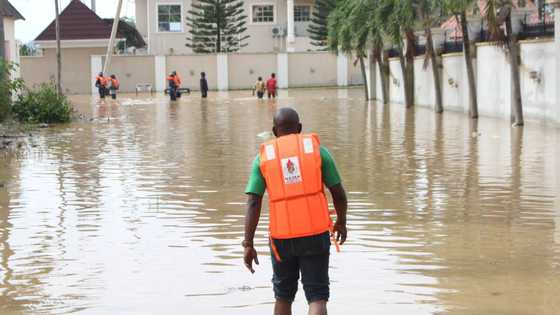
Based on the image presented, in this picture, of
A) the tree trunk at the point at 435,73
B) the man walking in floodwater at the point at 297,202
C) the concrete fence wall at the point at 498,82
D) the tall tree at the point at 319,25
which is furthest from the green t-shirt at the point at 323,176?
the tall tree at the point at 319,25

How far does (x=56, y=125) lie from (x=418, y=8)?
12533 mm

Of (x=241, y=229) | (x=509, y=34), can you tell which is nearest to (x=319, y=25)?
(x=509, y=34)

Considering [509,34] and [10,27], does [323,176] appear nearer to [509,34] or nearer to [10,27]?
[509,34]

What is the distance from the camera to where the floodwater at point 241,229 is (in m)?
7.54

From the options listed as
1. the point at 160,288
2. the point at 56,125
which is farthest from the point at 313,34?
the point at 160,288

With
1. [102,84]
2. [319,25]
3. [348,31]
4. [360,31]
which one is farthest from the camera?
[319,25]

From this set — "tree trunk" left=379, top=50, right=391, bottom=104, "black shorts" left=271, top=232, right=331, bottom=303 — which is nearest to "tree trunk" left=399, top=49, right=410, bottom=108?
"tree trunk" left=379, top=50, right=391, bottom=104

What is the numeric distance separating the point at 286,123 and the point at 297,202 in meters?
0.47

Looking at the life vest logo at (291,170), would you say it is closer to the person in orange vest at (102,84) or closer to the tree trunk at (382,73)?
the tree trunk at (382,73)

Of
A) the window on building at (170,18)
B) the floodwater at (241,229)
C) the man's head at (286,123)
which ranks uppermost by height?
the window on building at (170,18)

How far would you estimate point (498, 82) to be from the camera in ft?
94.4

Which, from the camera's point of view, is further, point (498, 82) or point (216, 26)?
point (216, 26)

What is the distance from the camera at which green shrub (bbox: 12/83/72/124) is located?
29938mm

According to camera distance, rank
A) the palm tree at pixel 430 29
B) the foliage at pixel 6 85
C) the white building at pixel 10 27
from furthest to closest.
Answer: the white building at pixel 10 27 < the palm tree at pixel 430 29 < the foliage at pixel 6 85
